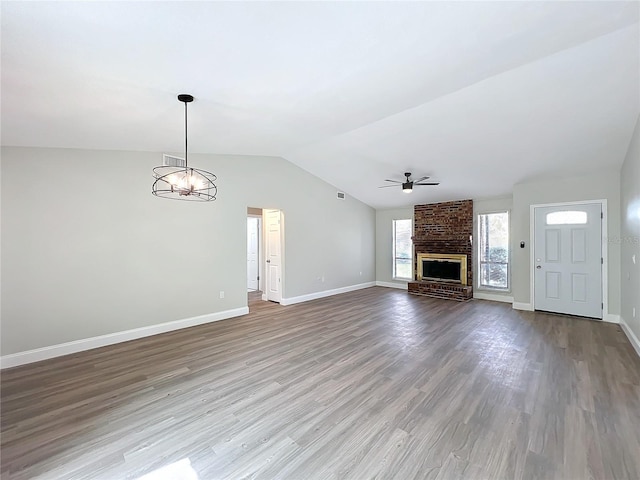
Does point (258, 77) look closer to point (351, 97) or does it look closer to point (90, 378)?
point (351, 97)

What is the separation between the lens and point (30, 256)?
3557mm

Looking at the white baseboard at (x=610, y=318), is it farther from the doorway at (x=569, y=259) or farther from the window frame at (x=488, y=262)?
the window frame at (x=488, y=262)

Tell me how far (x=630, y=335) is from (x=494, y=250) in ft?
10.2

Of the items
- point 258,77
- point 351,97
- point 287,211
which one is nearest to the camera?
point 258,77

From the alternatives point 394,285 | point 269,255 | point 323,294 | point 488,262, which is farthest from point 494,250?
point 269,255

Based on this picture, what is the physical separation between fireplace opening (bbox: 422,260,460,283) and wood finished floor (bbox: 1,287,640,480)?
301 cm

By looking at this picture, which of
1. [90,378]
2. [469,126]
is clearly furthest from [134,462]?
[469,126]

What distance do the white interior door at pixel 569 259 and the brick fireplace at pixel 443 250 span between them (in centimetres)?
151

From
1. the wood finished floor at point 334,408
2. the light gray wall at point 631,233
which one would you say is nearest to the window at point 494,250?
the light gray wall at point 631,233

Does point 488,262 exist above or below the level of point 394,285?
above

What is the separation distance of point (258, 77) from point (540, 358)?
4.49 m

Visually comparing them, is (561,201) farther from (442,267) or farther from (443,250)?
(442,267)

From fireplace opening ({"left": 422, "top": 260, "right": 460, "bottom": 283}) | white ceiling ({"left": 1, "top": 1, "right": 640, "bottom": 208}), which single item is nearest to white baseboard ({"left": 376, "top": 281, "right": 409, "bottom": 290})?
fireplace opening ({"left": 422, "top": 260, "right": 460, "bottom": 283})

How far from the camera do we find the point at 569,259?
17.9 ft
